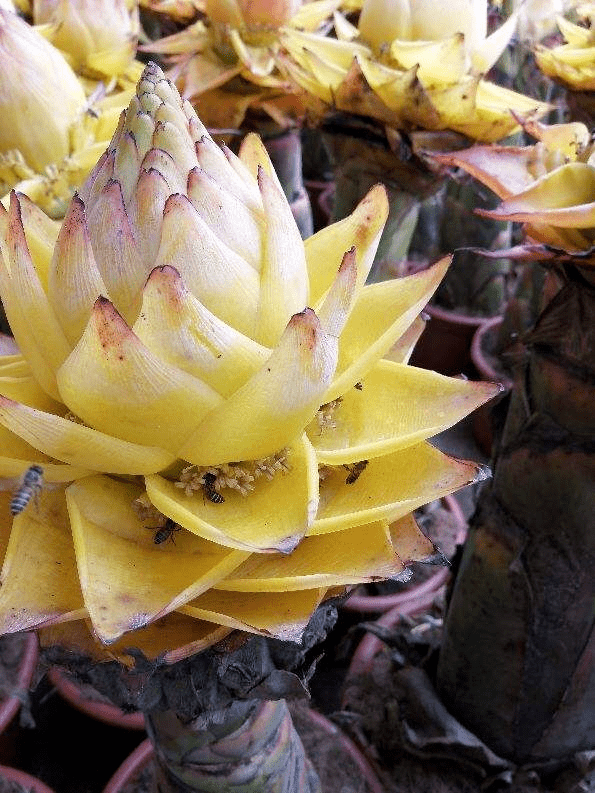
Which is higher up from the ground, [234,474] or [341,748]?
[234,474]

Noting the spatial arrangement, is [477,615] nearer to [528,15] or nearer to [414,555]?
[414,555]

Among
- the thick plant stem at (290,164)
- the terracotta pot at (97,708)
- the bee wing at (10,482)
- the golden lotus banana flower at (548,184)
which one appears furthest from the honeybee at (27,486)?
the thick plant stem at (290,164)

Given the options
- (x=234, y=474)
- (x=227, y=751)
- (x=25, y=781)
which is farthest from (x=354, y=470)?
(x=25, y=781)

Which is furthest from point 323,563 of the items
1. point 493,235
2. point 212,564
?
point 493,235

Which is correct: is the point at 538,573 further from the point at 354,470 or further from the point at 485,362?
the point at 485,362

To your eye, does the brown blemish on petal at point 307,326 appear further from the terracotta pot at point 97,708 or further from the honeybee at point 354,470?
the terracotta pot at point 97,708

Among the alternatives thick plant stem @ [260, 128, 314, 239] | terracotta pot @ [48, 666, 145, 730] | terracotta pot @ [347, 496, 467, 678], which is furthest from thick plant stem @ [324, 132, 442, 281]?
terracotta pot @ [48, 666, 145, 730]

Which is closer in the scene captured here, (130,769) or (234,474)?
(234,474)
